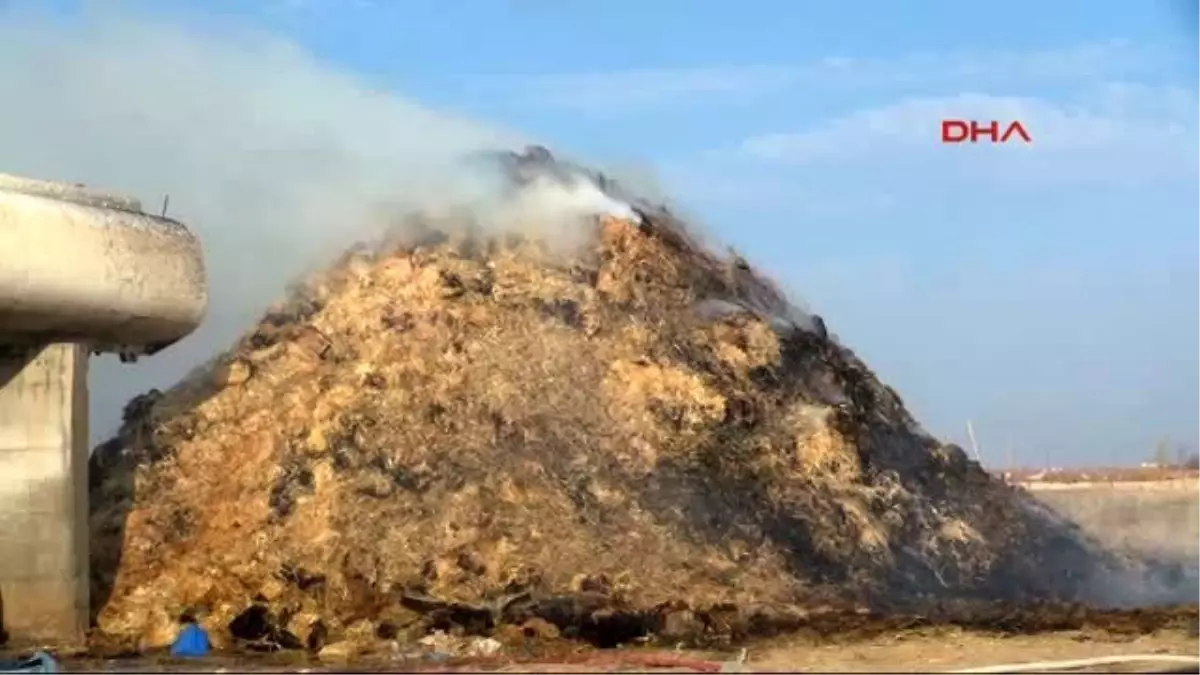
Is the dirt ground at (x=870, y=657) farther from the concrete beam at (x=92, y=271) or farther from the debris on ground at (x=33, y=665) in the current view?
the concrete beam at (x=92, y=271)

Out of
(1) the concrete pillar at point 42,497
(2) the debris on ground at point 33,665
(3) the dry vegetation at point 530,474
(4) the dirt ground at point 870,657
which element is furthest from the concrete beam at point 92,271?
(4) the dirt ground at point 870,657

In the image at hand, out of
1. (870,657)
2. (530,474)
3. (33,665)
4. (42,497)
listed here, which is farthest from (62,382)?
(870,657)

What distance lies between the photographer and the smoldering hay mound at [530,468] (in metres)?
20.8

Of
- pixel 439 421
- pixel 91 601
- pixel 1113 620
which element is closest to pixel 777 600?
pixel 1113 620

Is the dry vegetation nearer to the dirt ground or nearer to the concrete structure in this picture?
the concrete structure

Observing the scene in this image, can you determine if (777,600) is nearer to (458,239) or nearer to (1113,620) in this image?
(1113,620)

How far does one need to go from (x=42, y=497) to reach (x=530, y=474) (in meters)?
6.78

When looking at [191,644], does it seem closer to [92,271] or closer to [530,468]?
[92,271]

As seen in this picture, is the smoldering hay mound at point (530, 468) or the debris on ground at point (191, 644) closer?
the debris on ground at point (191, 644)

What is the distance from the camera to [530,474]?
2270 cm

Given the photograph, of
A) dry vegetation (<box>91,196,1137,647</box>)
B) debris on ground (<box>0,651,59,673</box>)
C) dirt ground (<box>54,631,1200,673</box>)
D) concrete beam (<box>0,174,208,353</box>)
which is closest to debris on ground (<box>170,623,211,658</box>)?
dry vegetation (<box>91,196,1137,647</box>)

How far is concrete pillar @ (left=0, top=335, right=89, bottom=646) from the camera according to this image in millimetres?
18500

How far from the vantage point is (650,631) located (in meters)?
19.0

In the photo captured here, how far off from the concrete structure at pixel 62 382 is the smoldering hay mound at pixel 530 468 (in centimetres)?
156
